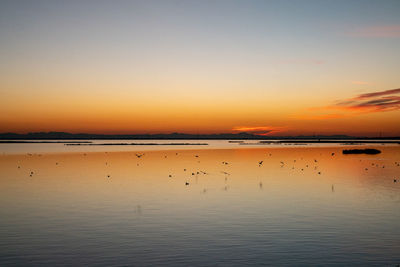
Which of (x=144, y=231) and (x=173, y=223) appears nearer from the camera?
(x=144, y=231)

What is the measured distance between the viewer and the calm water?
1798cm

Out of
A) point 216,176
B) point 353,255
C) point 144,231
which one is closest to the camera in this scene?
point 353,255

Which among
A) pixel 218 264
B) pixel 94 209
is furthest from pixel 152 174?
pixel 218 264

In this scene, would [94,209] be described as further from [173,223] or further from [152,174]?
[152,174]

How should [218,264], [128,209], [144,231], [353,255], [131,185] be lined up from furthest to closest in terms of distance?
[131,185] → [128,209] → [144,231] → [353,255] → [218,264]

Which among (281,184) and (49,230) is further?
(281,184)

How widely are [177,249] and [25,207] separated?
1592 centimetres

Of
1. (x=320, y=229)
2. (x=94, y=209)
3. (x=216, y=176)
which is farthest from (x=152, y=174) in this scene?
(x=320, y=229)

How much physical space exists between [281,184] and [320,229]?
20459 mm

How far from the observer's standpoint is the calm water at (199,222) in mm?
17984

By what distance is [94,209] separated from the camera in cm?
2925

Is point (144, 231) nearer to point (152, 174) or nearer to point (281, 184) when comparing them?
point (281, 184)

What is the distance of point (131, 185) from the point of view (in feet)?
139

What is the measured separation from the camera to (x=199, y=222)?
82.0ft
